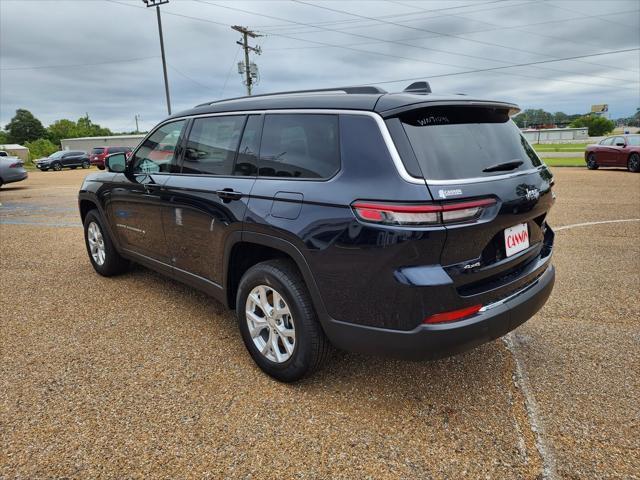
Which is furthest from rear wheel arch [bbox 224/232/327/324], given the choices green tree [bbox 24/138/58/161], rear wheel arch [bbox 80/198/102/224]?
green tree [bbox 24/138/58/161]

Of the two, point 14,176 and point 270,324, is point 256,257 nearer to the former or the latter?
point 270,324

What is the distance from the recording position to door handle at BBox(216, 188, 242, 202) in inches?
116

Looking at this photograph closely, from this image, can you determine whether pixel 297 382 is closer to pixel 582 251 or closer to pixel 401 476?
pixel 401 476

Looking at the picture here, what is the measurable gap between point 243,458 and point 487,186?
1.85m

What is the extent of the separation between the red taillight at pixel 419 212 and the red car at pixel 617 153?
58.9 feet

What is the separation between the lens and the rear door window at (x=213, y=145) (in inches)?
125

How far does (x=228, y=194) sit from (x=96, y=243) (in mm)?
2977

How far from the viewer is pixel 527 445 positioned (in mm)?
2254

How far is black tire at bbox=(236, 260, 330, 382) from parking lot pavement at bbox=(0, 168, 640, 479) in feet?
0.48

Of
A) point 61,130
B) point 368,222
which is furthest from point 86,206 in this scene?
point 61,130

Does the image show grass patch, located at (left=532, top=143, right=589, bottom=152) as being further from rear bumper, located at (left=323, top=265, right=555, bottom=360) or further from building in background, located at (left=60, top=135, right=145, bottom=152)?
building in background, located at (left=60, top=135, right=145, bottom=152)

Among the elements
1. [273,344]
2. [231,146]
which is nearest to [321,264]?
[273,344]

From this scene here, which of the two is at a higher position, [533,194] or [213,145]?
[213,145]

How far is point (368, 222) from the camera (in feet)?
7.29
